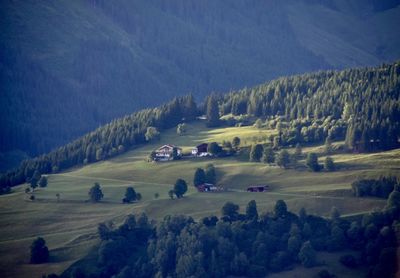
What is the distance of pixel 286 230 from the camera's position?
144500 mm

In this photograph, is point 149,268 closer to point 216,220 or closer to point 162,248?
point 162,248

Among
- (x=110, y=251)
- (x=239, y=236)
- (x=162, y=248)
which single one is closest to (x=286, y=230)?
(x=239, y=236)

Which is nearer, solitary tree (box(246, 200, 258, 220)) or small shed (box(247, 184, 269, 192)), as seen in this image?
solitary tree (box(246, 200, 258, 220))

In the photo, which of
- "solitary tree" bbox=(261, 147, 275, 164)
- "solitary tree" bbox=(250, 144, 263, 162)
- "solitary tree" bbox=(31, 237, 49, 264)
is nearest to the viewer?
"solitary tree" bbox=(31, 237, 49, 264)

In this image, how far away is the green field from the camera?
149 metres

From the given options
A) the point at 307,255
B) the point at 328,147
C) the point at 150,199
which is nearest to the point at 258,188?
the point at 150,199

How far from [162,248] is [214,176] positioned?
36061 mm

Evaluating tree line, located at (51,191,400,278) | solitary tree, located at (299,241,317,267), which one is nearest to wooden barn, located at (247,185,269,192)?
tree line, located at (51,191,400,278)

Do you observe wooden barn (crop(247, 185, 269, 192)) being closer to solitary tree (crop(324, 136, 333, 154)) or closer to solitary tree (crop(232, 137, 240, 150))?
solitary tree (crop(324, 136, 333, 154))

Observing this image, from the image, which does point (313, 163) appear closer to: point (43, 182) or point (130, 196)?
point (130, 196)

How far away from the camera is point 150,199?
Result: 169m

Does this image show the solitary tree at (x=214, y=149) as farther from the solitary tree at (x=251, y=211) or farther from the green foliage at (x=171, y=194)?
the solitary tree at (x=251, y=211)

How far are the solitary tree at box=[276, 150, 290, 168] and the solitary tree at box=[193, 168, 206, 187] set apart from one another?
1603 cm

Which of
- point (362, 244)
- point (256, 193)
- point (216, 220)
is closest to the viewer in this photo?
point (362, 244)
